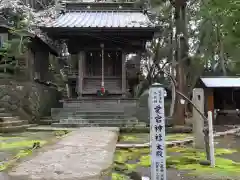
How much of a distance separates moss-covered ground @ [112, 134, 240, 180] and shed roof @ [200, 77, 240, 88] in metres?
8.66

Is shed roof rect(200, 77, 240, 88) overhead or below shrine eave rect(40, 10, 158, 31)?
below

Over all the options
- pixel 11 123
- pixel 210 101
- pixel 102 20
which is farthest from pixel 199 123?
pixel 102 20

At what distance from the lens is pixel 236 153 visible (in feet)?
24.3

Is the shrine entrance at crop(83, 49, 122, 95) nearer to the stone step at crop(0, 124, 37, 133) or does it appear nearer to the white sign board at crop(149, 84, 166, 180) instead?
the stone step at crop(0, 124, 37, 133)

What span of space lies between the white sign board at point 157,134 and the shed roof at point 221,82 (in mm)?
12442

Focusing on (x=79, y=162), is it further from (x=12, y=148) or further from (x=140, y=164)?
(x=12, y=148)

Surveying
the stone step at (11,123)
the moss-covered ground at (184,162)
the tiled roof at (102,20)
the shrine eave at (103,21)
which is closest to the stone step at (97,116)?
the stone step at (11,123)

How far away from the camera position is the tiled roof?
49.7 feet

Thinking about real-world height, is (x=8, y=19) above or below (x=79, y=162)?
above

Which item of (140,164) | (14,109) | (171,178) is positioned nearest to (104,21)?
(14,109)

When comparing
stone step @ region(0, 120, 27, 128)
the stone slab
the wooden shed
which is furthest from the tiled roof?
the stone slab

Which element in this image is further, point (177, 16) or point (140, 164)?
point (177, 16)

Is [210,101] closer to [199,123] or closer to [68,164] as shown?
[199,123]

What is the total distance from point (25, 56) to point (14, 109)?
9.62ft
